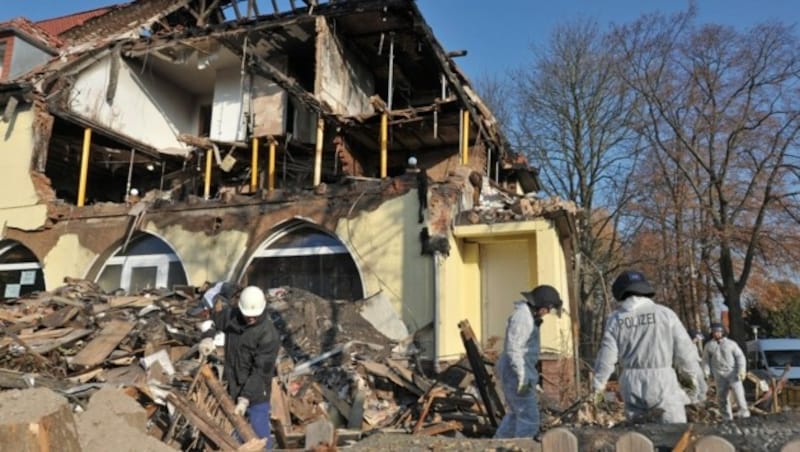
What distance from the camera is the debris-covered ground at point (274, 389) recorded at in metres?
3.77

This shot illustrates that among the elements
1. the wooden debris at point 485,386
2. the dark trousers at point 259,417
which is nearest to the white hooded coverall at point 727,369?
the wooden debris at point 485,386

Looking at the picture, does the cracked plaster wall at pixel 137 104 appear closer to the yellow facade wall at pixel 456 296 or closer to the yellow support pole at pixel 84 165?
the yellow support pole at pixel 84 165

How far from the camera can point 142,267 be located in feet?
48.4

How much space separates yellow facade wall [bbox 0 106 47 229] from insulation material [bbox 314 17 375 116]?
7712 mm

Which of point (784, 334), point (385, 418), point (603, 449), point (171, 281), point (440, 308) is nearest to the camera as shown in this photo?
point (603, 449)

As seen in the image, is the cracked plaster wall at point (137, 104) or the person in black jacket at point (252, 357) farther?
the cracked plaster wall at point (137, 104)

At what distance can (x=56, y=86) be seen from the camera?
653 inches

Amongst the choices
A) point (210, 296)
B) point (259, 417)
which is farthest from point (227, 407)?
point (210, 296)

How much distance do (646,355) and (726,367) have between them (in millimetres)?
6996

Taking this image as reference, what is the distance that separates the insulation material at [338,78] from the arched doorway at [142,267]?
213 inches

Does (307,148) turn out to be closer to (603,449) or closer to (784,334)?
(603,449)

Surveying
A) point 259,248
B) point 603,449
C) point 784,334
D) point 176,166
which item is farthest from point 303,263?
point 784,334

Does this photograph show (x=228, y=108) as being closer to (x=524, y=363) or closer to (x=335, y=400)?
(x=335, y=400)

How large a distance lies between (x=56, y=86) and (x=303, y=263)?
911 centimetres
